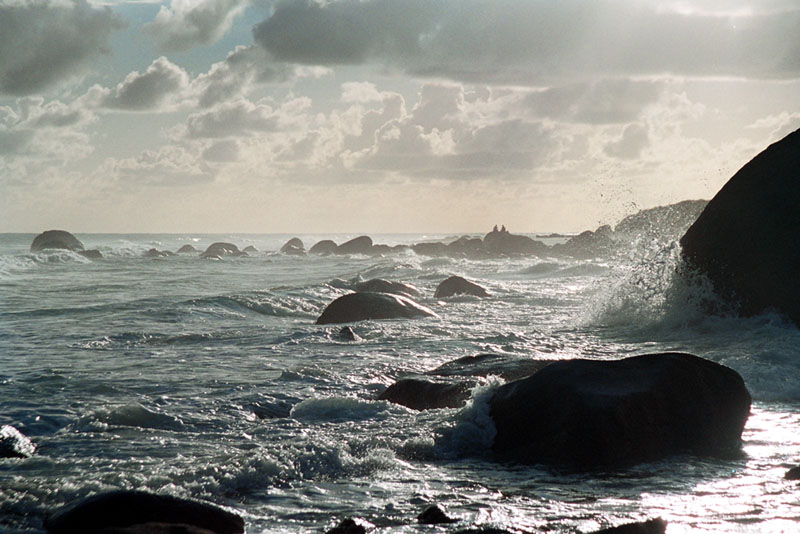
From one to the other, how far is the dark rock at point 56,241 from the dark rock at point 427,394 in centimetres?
5783

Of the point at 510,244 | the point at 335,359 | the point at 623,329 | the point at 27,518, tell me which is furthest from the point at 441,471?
the point at 510,244

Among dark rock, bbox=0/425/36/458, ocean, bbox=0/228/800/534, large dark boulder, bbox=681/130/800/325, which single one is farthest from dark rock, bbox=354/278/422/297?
dark rock, bbox=0/425/36/458

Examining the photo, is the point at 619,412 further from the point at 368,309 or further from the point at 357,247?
the point at 357,247

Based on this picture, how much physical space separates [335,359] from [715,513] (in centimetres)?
692

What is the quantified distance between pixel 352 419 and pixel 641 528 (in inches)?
135

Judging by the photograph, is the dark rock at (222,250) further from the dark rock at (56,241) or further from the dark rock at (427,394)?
the dark rock at (427,394)

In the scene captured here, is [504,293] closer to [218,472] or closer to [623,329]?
[623,329]

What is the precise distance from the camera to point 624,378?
613 cm

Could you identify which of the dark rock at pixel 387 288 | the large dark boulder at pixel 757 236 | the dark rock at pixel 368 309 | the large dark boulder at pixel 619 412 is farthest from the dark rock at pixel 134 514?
the dark rock at pixel 387 288

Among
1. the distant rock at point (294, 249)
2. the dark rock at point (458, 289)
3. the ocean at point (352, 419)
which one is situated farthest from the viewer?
the distant rock at point (294, 249)

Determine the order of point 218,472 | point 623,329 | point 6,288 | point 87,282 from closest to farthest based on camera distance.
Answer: point 218,472, point 623,329, point 6,288, point 87,282

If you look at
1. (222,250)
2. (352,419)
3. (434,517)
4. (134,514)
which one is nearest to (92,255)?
(222,250)

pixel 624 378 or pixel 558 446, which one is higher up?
pixel 624 378

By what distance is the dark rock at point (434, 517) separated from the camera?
409cm
